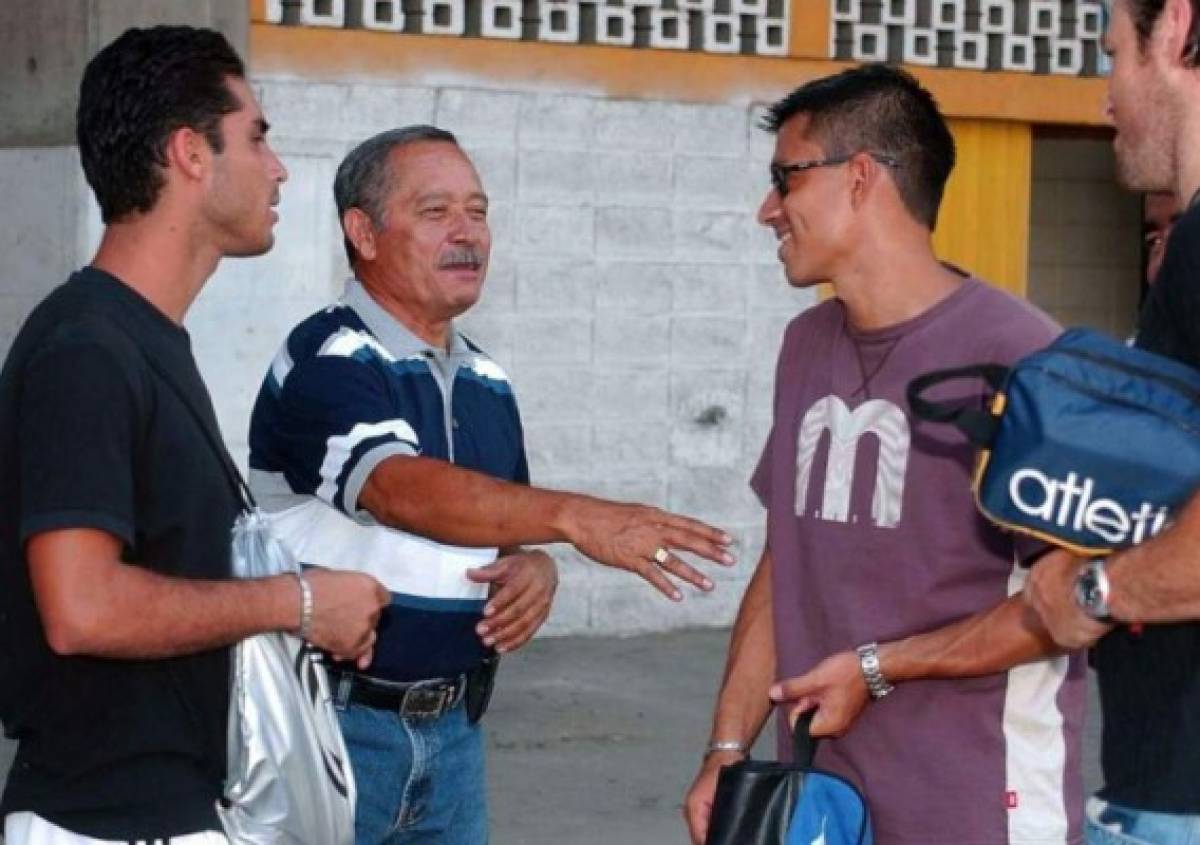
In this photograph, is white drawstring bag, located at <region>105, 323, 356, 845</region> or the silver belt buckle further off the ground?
white drawstring bag, located at <region>105, 323, 356, 845</region>

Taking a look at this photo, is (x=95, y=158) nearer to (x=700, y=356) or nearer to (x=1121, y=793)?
(x=1121, y=793)

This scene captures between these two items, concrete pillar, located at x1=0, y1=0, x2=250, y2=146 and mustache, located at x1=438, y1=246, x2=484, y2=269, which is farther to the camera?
concrete pillar, located at x1=0, y1=0, x2=250, y2=146

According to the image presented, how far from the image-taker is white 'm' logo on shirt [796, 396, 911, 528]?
159 inches

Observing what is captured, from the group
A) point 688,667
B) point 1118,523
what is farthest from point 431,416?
point 688,667

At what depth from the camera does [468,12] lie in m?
10.1

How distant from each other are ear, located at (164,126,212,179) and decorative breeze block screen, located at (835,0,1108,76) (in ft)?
24.0

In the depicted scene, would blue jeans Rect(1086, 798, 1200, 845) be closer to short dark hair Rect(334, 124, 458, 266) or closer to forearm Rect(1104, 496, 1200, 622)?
forearm Rect(1104, 496, 1200, 622)

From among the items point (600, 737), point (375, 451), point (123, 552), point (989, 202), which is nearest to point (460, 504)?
point (375, 451)

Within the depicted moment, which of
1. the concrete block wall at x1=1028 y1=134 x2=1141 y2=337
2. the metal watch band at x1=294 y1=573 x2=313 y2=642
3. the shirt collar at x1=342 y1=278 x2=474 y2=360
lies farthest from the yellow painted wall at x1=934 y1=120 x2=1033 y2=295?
the metal watch band at x1=294 y1=573 x2=313 y2=642

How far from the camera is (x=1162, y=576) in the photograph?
127 inches

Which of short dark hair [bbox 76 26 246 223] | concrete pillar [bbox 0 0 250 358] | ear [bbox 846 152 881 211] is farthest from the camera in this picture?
concrete pillar [bbox 0 0 250 358]

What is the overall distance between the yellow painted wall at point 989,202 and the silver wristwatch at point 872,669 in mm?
7423

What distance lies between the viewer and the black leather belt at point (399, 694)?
480 centimetres

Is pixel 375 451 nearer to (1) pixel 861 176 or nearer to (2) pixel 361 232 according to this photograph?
(2) pixel 361 232
